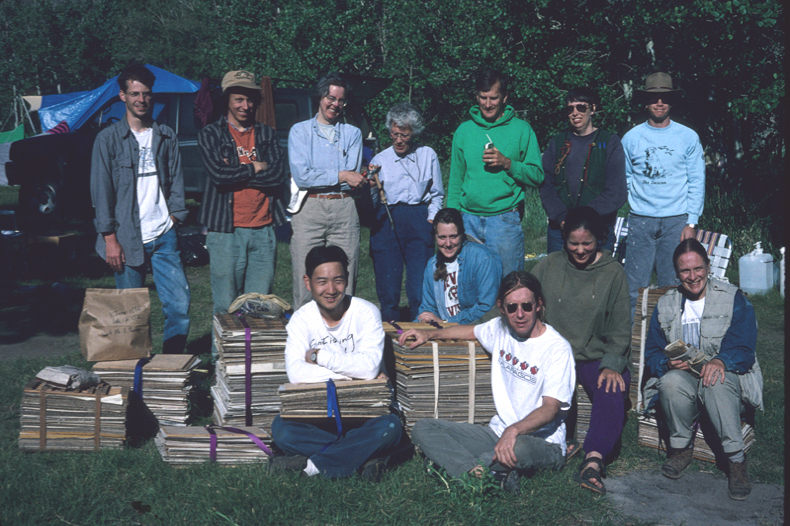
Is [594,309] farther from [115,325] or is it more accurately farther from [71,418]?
[71,418]

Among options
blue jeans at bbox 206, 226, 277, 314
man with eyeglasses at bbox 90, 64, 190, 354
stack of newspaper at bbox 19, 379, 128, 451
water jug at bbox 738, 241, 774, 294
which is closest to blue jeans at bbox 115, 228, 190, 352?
man with eyeglasses at bbox 90, 64, 190, 354

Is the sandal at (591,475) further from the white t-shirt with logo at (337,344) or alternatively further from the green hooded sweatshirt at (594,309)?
the white t-shirt with logo at (337,344)

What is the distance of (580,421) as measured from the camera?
4.77 m

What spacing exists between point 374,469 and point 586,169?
3.10 meters

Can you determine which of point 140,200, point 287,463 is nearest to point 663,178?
point 287,463

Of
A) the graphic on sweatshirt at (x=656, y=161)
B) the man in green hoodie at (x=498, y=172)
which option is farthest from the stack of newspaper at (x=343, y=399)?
the graphic on sweatshirt at (x=656, y=161)

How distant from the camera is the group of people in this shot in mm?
4254

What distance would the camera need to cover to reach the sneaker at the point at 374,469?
13.5ft

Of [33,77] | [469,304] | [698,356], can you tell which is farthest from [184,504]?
[33,77]

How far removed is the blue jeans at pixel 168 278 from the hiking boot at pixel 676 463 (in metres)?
3.62

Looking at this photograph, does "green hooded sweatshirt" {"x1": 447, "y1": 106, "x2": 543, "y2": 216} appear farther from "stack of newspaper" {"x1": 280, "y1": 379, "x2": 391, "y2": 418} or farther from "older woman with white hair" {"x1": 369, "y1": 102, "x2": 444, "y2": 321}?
"stack of newspaper" {"x1": 280, "y1": 379, "x2": 391, "y2": 418}

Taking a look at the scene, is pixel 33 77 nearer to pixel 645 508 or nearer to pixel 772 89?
pixel 772 89

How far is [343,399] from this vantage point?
4.25 m

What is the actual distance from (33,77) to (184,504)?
5316 centimetres
